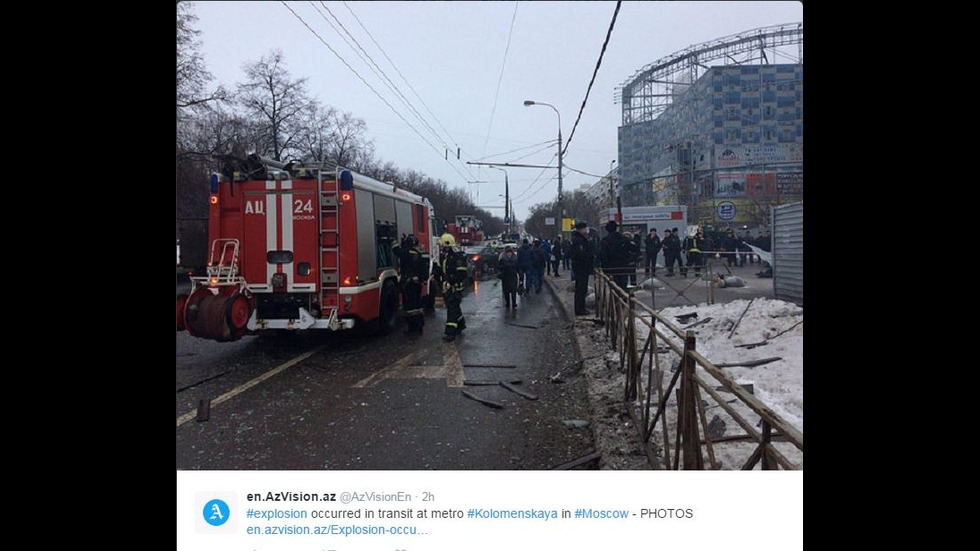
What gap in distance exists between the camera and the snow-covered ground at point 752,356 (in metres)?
3.28

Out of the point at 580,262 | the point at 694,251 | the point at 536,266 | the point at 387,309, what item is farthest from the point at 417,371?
the point at 694,251

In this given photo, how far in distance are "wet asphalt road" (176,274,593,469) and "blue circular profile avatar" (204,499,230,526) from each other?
78 cm

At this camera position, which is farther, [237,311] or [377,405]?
[237,311]

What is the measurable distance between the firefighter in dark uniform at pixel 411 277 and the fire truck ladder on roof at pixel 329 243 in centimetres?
133

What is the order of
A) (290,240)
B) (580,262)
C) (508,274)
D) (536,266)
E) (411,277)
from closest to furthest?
(290,240)
(411,277)
(580,262)
(508,274)
(536,266)

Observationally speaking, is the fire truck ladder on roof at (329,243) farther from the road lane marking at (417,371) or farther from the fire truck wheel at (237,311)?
the road lane marking at (417,371)

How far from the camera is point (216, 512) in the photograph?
1.99m

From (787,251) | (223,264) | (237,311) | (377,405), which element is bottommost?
(377,405)

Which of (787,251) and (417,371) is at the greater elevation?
(787,251)

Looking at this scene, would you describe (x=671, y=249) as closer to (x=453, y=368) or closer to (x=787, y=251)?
(x=787, y=251)

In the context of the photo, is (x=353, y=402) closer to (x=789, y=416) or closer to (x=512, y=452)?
(x=512, y=452)

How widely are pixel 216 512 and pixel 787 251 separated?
843 centimetres
